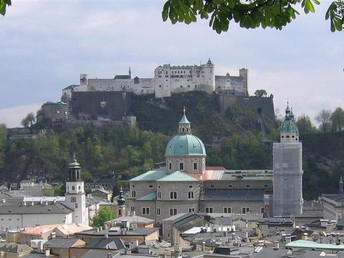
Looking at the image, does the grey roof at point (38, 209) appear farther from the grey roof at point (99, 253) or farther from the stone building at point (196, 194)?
the grey roof at point (99, 253)

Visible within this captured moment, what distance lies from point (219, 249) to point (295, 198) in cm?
2324

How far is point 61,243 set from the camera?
45.3m

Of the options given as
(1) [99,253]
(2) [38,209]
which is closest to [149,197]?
(2) [38,209]

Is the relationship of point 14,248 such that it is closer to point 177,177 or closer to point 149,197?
point 149,197

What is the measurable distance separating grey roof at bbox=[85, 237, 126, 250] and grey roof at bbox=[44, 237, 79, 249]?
1.20 metres

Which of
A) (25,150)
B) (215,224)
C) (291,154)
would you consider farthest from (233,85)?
(215,224)

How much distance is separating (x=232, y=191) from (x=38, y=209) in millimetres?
14101

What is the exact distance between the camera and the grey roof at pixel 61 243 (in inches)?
1757

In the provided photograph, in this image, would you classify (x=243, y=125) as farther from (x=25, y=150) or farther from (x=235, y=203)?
(x=235, y=203)

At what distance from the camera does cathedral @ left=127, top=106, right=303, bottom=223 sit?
58.8 m

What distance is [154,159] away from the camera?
92500 mm

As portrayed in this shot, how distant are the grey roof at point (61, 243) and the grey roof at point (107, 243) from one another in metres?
1.20

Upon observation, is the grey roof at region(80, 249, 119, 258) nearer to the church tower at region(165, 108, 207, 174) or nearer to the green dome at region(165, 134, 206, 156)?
the church tower at region(165, 108, 207, 174)

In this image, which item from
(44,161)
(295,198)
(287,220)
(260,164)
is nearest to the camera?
(287,220)
